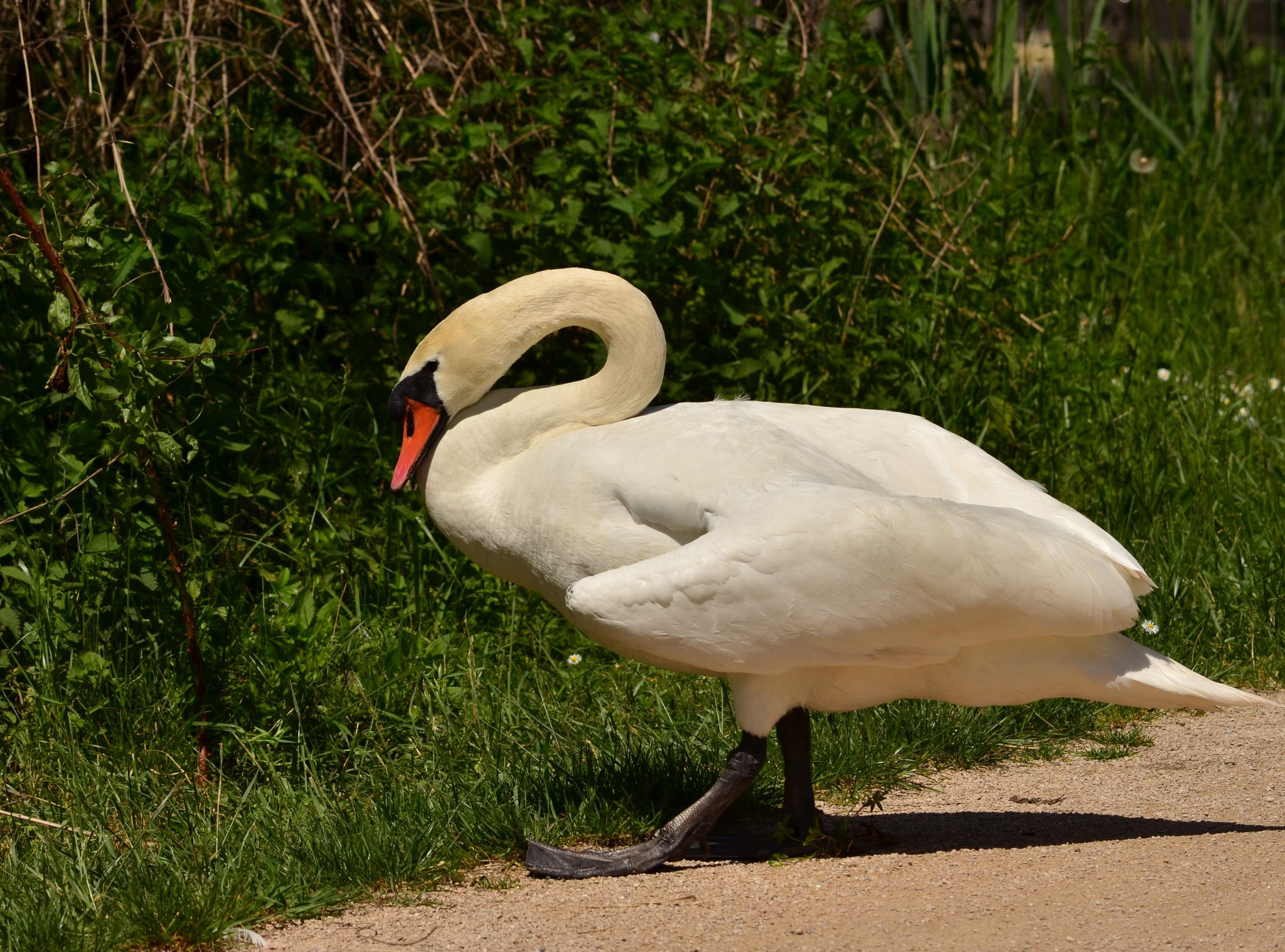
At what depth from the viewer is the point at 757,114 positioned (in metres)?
5.50

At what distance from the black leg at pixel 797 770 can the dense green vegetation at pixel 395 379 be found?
0.98ft

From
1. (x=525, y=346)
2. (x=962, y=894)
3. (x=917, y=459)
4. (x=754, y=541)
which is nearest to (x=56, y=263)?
(x=525, y=346)

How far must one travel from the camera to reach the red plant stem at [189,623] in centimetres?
397

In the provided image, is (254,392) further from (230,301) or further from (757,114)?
(757,114)

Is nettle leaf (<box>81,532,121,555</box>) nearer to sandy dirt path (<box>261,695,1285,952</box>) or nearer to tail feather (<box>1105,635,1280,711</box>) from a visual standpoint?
sandy dirt path (<box>261,695,1285,952</box>)

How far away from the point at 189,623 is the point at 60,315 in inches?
36.8

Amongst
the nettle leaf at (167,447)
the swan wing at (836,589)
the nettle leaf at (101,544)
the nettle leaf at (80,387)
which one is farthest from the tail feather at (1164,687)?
the nettle leaf at (101,544)

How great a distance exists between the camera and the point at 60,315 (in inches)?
142

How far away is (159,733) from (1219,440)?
4095 mm

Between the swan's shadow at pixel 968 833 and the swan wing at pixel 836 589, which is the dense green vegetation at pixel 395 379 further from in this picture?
the swan wing at pixel 836 589

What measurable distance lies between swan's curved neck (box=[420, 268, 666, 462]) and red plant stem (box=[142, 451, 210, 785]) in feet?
2.64

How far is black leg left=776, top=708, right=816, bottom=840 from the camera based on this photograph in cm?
373

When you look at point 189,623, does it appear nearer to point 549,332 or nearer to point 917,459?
point 549,332

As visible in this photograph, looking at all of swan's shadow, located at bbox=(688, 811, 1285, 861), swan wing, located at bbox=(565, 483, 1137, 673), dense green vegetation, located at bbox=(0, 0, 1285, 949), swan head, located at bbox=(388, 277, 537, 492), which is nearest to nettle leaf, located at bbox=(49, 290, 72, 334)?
dense green vegetation, located at bbox=(0, 0, 1285, 949)
